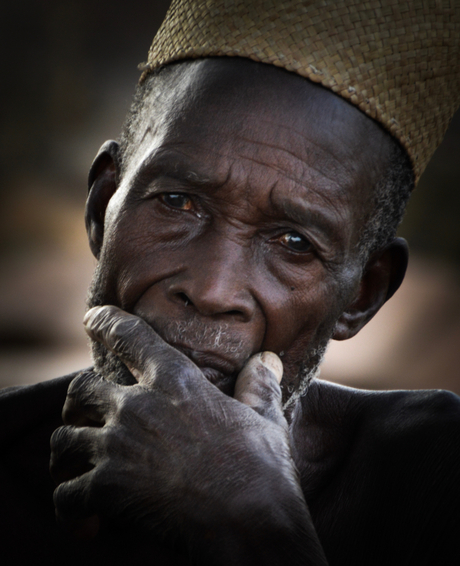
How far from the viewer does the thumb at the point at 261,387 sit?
1.49 m

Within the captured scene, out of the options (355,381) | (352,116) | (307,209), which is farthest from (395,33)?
(355,381)

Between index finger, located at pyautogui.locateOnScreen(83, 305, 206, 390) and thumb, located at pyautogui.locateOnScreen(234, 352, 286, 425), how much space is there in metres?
0.15

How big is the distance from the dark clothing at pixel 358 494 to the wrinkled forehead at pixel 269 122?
2.65ft

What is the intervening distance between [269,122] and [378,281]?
75 centimetres

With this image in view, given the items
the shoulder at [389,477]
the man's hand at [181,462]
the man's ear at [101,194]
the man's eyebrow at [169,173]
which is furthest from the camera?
the man's ear at [101,194]

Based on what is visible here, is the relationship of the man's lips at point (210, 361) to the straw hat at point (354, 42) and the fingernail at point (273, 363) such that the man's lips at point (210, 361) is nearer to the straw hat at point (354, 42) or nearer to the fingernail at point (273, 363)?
the fingernail at point (273, 363)

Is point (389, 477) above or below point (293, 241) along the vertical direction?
below

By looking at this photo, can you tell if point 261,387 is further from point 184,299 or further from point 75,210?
point 75,210

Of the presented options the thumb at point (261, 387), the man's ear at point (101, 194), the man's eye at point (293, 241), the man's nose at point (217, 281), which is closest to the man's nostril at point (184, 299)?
the man's nose at point (217, 281)

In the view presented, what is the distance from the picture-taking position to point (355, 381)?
6461mm

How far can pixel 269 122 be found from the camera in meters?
1.75

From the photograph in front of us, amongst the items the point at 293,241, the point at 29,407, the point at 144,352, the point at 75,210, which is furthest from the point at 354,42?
the point at 75,210

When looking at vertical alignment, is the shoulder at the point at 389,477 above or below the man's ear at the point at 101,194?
below

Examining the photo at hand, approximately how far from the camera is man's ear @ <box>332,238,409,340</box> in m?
2.16
